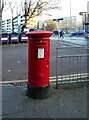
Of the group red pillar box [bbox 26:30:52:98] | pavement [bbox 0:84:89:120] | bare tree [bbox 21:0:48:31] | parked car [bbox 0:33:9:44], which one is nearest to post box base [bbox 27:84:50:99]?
red pillar box [bbox 26:30:52:98]

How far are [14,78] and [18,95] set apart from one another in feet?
7.12

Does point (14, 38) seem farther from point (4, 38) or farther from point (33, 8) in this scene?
point (33, 8)

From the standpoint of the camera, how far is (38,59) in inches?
237

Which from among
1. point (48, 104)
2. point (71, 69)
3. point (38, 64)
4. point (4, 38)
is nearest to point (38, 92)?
point (48, 104)

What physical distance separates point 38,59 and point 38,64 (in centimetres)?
11

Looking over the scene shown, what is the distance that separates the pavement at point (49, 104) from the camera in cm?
506

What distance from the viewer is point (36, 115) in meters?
5.00

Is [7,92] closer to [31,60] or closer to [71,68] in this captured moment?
[31,60]

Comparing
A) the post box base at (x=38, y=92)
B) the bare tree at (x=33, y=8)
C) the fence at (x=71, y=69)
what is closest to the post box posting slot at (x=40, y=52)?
the post box base at (x=38, y=92)

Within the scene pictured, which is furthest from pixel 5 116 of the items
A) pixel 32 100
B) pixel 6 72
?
A: pixel 6 72

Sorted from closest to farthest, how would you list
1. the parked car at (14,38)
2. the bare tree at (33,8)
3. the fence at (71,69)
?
the fence at (71,69), the parked car at (14,38), the bare tree at (33,8)

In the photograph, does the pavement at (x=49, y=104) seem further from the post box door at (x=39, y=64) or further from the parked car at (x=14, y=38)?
the parked car at (x=14, y=38)

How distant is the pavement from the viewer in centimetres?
506

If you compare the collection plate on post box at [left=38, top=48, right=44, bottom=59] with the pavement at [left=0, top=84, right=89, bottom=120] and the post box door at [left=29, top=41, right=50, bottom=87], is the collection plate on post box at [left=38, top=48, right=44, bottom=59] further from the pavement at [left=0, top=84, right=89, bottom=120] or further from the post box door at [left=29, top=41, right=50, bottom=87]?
the pavement at [left=0, top=84, right=89, bottom=120]
